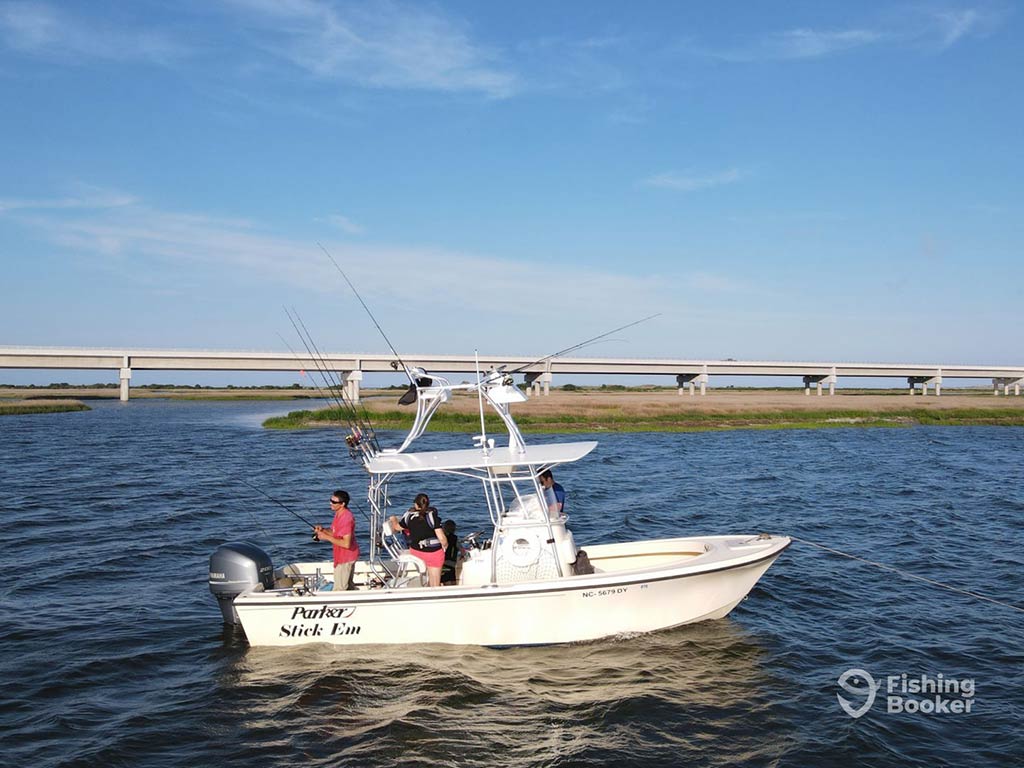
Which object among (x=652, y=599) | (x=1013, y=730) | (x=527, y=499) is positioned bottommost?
(x=1013, y=730)

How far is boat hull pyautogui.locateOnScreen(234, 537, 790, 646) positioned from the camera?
10703 millimetres

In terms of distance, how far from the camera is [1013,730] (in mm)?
9070

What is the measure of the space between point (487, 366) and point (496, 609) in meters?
73.2

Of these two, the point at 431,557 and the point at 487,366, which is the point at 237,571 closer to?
the point at 431,557

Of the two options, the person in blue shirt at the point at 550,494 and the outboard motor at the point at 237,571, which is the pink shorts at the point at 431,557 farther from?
the outboard motor at the point at 237,571

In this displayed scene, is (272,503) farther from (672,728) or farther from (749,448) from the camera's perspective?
(749,448)

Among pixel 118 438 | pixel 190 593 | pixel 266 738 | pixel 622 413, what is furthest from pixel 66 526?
pixel 622 413

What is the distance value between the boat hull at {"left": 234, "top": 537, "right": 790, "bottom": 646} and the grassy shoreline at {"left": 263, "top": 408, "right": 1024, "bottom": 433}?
36793 mm

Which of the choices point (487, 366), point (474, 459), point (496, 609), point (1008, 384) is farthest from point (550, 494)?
point (1008, 384)

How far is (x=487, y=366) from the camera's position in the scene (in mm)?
83812

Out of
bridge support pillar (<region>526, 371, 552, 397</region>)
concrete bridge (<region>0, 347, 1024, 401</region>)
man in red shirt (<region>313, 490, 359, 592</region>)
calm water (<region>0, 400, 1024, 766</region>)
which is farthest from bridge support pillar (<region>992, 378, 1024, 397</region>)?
man in red shirt (<region>313, 490, 359, 592</region>)

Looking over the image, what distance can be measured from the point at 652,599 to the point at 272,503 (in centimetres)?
1579
